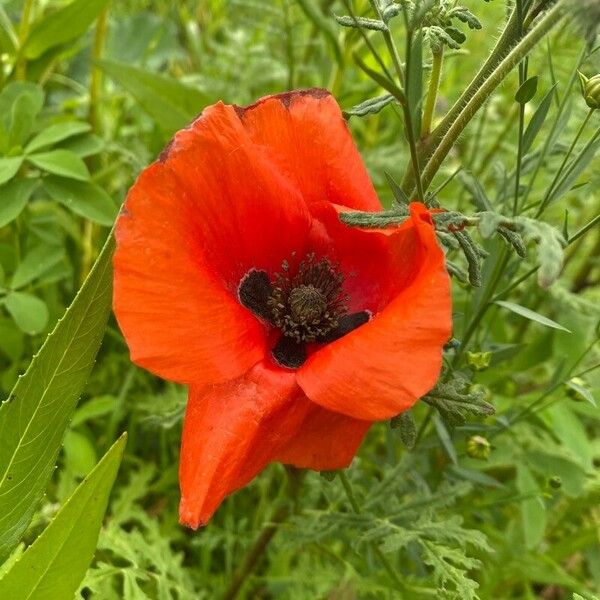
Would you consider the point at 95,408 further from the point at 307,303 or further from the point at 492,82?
the point at 492,82

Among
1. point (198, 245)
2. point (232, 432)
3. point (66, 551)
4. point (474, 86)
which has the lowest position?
point (66, 551)

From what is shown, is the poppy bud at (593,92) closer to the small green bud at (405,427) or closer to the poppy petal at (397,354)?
the poppy petal at (397,354)

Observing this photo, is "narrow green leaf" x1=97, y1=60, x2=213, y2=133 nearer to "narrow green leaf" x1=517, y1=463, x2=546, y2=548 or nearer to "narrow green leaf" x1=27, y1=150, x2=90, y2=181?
"narrow green leaf" x1=27, y1=150, x2=90, y2=181

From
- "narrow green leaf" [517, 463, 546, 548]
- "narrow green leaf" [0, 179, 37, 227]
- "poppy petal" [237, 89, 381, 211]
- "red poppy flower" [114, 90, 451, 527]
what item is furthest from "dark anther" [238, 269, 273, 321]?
"narrow green leaf" [517, 463, 546, 548]

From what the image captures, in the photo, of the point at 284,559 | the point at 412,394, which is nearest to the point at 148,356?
the point at 412,394

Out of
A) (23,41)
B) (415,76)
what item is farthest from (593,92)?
(23,41)

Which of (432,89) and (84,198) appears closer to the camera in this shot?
(432,89)
